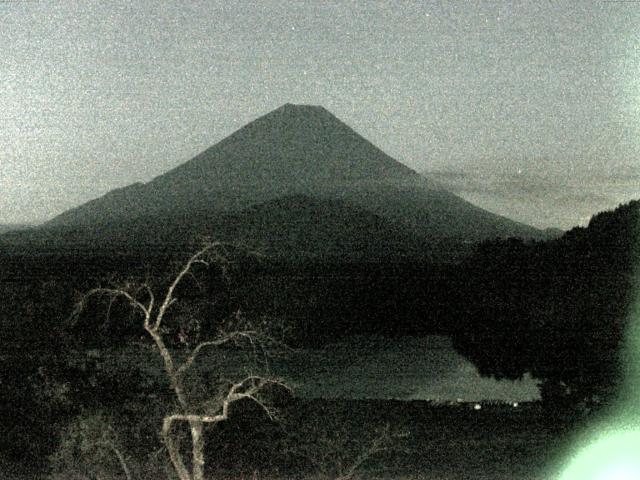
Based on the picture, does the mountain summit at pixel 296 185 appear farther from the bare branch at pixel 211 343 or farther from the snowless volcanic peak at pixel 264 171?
the bare branch at pixel 211 343

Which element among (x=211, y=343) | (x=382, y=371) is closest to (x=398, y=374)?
(x=382, y=371)

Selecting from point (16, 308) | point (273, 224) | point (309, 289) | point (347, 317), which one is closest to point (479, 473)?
point (16, 308)

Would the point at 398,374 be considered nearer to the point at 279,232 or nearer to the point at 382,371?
the point at 382,371

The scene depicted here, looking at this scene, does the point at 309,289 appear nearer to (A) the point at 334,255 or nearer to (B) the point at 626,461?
(B) the point at 626,461

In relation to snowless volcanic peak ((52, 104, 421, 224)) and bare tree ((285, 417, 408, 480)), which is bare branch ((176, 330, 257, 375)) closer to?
bare tree ((285, 417, 408, 480))

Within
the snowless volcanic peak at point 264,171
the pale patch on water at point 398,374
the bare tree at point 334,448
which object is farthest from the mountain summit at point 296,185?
the bare tree at point 334,448

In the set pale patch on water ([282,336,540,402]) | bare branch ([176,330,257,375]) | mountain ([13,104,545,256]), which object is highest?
mountain ([13,104,545,256])

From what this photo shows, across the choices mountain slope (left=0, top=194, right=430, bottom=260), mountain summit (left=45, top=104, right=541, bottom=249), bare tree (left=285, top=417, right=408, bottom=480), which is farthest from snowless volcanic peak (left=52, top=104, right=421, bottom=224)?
bare tree (left=285, top=417, right=408, bottom=480)
